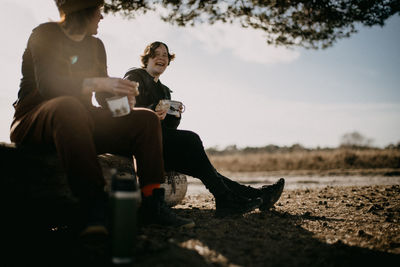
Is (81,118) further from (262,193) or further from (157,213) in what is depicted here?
(262,193)

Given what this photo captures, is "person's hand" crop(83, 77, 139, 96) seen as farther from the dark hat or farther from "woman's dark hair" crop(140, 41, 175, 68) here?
"woman's dark hair" crop(140, 41, 175, 68)

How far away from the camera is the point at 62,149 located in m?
1.82

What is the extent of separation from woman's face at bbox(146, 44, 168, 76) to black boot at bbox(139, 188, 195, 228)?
1.82 meters

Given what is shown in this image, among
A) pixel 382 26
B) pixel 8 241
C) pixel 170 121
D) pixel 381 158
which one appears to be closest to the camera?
pixel 8 241

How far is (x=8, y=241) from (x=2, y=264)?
381 mm

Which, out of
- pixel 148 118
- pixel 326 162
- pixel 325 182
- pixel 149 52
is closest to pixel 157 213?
pixel 148 118

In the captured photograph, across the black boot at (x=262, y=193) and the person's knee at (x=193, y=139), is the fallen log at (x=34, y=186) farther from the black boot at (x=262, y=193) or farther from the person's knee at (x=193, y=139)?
the black boot at (x=262, y=193)

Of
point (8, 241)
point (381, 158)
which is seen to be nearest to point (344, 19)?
point (8, 241)

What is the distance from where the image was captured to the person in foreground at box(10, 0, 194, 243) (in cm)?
180

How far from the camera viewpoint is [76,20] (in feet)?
7.31

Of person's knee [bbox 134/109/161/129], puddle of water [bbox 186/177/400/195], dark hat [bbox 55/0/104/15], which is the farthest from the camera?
puddle of water [bbox 186/177/400/195]

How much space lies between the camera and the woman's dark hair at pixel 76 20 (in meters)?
2.22

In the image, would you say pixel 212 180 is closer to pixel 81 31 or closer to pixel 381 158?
pixel 81 31

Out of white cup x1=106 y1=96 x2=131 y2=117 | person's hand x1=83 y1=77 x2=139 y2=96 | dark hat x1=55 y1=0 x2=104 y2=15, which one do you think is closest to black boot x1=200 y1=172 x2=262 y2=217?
white cup x1=106 y1=96 x2=131 y2=117
